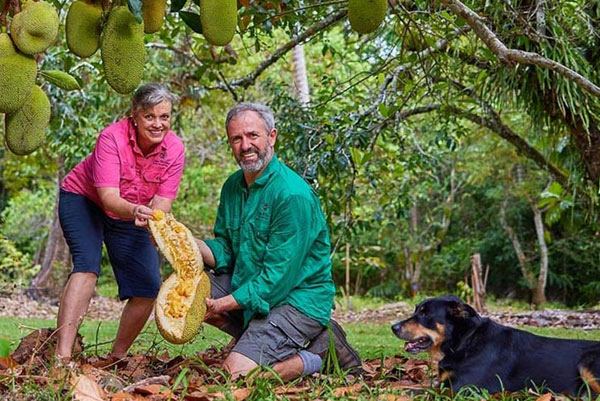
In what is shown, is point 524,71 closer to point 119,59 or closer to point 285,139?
point 285,139

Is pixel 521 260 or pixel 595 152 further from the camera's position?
pixel 521 260

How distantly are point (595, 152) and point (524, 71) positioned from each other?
71 centimetres

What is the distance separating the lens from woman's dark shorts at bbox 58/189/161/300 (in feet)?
12.4

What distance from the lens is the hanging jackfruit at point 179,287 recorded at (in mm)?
3049

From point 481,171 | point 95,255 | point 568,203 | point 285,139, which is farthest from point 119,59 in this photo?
point 481,171

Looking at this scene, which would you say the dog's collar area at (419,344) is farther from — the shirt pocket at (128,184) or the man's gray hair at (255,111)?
the shirt pocket at (128,184)

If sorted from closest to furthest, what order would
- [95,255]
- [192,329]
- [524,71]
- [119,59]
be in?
[119,59] → [192,329] → [95,255] → [524,71]

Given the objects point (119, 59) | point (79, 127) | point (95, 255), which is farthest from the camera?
point (79, 127)

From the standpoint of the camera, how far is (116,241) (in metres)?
3.94

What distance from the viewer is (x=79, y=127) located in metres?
7.09

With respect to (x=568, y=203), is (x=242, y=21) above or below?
above

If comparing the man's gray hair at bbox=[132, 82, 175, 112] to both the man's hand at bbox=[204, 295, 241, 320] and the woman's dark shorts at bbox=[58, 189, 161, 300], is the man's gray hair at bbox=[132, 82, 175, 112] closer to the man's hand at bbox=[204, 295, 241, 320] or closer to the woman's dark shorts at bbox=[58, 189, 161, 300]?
the woman's dark shorts at bbox=[58, 189, 161, 300]

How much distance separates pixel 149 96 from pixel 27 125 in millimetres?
1643

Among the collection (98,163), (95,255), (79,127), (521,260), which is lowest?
(521,260)
